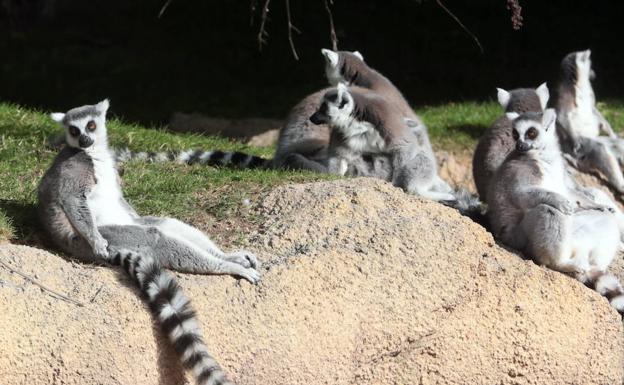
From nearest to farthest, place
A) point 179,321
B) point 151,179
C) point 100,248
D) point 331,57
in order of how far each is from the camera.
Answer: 1. point 179,321
2. point 100,248
3. point 151,179
4. point 331,57

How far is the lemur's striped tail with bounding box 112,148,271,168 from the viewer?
318 inches

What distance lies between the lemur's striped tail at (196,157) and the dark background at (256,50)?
13.1ft

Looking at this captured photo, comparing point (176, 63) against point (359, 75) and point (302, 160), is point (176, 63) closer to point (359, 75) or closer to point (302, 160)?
point (359, 75)

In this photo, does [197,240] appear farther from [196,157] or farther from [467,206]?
[467,206]

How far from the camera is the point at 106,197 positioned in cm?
604

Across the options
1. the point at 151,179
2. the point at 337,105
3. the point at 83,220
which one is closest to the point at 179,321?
the point at 83,220

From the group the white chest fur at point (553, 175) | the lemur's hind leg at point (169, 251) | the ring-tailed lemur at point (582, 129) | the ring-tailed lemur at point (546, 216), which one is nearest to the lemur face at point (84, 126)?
the lemur's hind leg at point (169, 251)

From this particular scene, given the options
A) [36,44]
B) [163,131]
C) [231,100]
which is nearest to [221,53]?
[231,100]

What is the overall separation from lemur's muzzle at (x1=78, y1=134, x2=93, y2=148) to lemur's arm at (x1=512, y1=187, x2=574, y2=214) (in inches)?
111

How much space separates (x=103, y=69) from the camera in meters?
13.7

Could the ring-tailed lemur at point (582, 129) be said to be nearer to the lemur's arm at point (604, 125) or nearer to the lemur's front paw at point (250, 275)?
the lemur's arm at point (604, 125)

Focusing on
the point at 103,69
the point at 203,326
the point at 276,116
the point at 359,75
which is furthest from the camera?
the point at 103,69

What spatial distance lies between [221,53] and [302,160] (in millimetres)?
6312

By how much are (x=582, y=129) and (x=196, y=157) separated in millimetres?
4777
